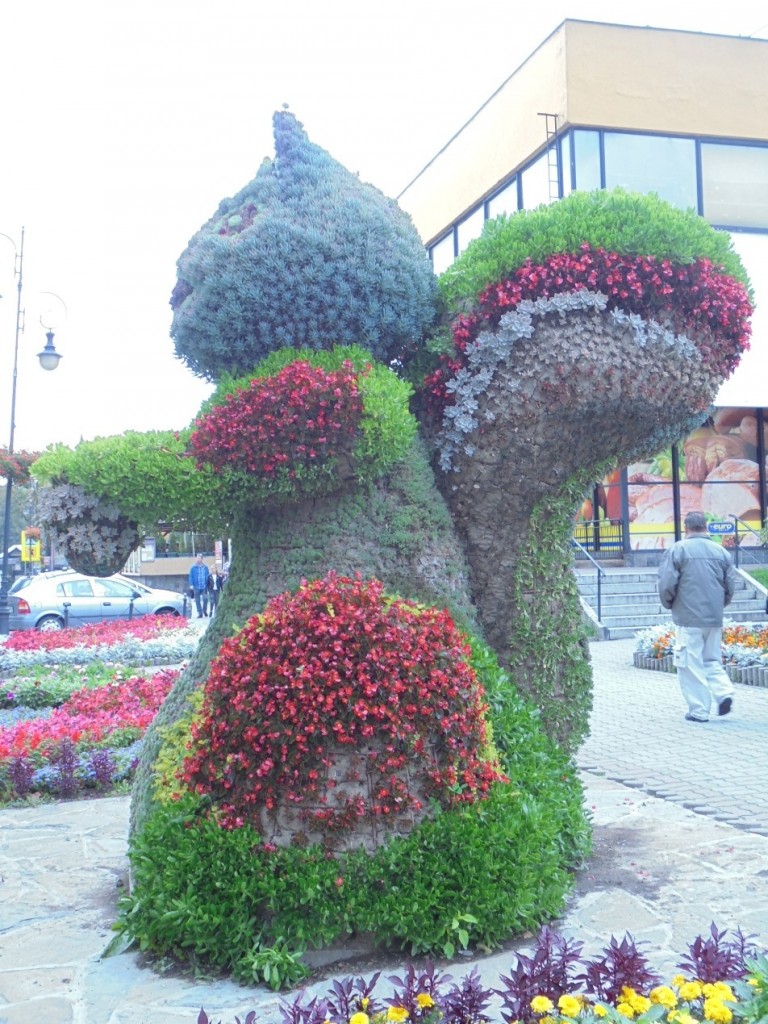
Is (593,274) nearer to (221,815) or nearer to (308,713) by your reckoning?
(308,713)

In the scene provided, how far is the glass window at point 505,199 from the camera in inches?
789

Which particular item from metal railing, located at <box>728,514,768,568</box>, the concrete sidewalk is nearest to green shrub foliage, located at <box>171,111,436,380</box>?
the concrete sidewalk

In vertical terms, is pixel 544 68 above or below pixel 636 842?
above

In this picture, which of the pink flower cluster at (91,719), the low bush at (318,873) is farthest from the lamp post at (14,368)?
the low bush at (318,873)

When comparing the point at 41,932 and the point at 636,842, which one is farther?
the point at 636,842

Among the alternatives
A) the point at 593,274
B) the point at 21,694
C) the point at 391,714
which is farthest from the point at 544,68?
the point at 391,714

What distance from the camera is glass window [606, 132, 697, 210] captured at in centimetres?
1894

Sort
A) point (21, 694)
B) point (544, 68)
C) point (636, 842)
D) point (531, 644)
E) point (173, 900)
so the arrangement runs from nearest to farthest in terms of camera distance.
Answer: point (173, 900) → point (531, 644) → point (636, 842) → point (21, 694) → point (544, 68)

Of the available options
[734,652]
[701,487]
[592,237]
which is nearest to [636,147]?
[701,487]

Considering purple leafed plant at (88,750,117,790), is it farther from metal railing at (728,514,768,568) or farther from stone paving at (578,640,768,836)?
metal railing at (728,514,768,568)

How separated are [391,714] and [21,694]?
25.3 ft

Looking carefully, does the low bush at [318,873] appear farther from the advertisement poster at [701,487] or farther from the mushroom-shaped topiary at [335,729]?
the advertisement poster at [701,487]

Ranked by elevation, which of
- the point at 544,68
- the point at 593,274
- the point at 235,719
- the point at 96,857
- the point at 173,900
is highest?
the point at 544,68

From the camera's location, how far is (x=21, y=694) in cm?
980
